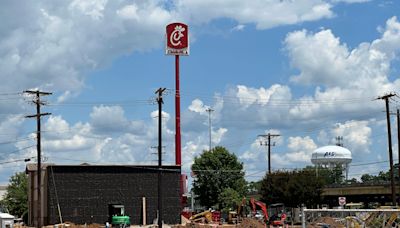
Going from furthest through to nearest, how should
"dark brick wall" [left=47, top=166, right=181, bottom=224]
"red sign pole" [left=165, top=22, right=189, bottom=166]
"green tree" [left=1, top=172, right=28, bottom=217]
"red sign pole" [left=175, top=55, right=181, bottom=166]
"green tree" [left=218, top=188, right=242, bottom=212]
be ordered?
"green tree" [left=1, top=172, right=28, bottom=217], "green tree" [left=218, top=188, right=242, bottom=212], "red sign pole" [left=165, top=22, right=189, bottom=166], "red sign pole" [left=175, top=55, right=181, bottom=166], "dark brick wall" [left=47, top=166, right=181, bottom=224]

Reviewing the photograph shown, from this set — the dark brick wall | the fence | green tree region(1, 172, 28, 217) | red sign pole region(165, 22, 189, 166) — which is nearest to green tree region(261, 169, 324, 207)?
red sign pole region(165, 22, 189, 166)

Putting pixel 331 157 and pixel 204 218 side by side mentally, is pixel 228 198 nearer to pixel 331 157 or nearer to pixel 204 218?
pixel 204 218

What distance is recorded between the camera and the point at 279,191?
88.2m

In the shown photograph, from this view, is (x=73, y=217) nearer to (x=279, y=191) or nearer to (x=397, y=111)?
(x=279, y=191)

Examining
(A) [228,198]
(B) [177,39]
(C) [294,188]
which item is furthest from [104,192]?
(B) [177,39]

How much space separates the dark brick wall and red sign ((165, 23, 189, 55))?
1019 inches

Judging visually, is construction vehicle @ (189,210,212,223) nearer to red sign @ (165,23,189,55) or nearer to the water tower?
red sign @ (165,23,189,55)

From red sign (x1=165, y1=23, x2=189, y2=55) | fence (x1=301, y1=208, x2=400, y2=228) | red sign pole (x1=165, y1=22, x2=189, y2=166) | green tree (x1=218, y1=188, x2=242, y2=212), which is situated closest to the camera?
fence (x1=301, y1=208, x2=400, y2=228)

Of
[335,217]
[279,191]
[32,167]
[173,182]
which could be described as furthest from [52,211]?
[335,217]

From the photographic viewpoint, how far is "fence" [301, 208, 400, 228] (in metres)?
30.0

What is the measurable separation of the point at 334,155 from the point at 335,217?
4379 inches

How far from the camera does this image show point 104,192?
7794 cm

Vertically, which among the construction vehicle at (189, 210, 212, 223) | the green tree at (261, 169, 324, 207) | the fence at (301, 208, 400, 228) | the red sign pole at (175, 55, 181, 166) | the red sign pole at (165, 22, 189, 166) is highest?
the red sign pole at (165, 22, 189, 166)

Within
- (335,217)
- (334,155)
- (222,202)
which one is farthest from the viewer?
(334,155)
